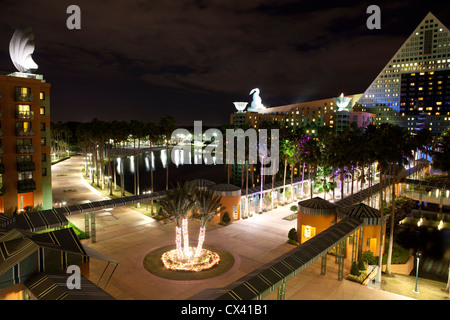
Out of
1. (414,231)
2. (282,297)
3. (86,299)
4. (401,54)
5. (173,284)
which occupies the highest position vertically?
(401,54)

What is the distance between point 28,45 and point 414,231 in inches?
1991

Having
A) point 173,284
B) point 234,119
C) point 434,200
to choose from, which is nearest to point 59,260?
point 173,284

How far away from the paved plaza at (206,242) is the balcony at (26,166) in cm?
709

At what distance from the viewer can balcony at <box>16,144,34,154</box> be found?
33188 millimetres

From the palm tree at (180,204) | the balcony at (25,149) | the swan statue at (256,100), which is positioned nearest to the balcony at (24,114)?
the balcony at (25,149)

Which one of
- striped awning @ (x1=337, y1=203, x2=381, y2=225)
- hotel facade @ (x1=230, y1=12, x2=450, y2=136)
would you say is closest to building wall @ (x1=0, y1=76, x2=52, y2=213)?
striped awning @ (x1=337, y1=203, x2=381, y2=225)

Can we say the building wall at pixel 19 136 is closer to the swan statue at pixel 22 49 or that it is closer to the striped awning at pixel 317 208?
the swan statue at pixel 22 49

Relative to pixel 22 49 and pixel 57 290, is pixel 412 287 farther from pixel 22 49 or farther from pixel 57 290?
pixel 22 49

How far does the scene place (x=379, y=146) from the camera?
21.3 meters

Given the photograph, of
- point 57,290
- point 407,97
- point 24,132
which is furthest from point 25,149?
point 407,97

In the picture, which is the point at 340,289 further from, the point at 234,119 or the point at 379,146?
the point at 234,119

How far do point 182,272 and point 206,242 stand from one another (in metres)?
6.16

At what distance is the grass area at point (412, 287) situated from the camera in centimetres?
1936

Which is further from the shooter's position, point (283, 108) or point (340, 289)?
point (283, 108)
